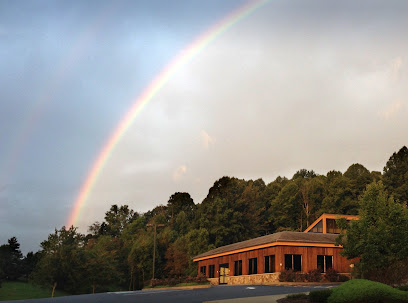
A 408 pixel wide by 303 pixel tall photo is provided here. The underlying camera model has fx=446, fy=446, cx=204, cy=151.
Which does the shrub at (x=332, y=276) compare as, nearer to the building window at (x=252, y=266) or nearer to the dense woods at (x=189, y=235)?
the building window at (x=252, y=266)

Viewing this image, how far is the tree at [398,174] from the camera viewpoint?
7044cm

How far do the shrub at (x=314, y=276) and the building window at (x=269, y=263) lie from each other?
3.20 meters

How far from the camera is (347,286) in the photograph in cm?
1673

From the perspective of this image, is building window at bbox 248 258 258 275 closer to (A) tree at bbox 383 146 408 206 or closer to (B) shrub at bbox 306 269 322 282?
(B) shrub at bbox 306 269 322 282

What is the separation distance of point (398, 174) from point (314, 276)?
152 feet

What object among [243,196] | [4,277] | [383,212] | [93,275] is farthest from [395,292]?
[243,196]

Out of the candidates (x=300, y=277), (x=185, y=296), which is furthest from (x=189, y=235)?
(x=185, y=296)

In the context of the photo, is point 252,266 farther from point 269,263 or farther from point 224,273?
point 224,273

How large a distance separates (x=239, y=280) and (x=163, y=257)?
85.9 feet

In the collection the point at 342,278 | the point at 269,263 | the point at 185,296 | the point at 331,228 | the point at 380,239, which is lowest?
the point at 185,296

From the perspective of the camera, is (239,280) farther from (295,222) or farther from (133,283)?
(295,222)

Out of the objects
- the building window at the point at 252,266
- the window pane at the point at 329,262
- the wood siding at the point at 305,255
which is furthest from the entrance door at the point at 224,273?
the window pane at the point at 329,262

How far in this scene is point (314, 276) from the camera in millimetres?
34156

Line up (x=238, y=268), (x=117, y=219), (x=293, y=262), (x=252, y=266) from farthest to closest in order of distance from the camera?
(x=117, y=219)
(x=238, y=268)
(x=252, y=266)
(x=293, y=262)
